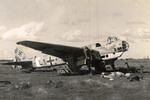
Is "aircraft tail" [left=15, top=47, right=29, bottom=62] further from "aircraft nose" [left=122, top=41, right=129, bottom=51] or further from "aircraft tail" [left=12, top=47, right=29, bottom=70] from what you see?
"aircraft nose" [left=122, top=41, right=129, bottom=51]

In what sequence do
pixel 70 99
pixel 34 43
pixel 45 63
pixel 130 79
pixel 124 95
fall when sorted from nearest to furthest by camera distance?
pixel 70 99, pixel 124 95, pixel 130 79, pixel 34 43, pixel 45 63

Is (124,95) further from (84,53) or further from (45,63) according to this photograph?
(45,63)

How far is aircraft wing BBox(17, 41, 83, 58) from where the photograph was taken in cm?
3151

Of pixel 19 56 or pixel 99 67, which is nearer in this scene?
pixel 99 67

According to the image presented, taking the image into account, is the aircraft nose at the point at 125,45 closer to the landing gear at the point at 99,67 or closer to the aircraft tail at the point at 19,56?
the landing gear at the point at 99,67

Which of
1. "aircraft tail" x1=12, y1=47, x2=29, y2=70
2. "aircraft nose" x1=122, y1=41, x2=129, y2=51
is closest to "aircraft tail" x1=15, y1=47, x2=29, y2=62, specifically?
"aircraft tail" x1=12, y1=47, x2=29, y2=70

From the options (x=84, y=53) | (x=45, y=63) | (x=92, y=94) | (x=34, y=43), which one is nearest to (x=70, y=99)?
(x=92, y=94)

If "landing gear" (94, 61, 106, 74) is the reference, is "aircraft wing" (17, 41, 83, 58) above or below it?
above

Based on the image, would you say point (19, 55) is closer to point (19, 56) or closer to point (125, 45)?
point (19, 56)

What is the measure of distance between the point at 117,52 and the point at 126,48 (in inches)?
42.4

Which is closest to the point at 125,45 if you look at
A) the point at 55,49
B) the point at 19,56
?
the point at 55,49

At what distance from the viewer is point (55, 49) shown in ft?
111

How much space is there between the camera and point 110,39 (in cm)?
3459

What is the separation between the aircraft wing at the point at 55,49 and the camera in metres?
31.5
